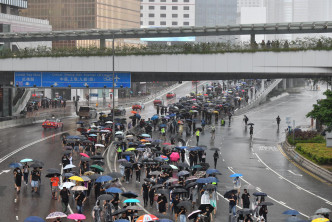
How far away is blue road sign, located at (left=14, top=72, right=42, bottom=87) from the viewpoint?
52094 mm

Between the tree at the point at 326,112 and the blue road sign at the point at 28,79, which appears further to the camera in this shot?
the blue road sign at the point at 28,79

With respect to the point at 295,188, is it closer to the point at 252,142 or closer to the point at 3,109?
the point at 252,142

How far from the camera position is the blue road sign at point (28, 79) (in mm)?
52094

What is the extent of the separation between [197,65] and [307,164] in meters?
10.6

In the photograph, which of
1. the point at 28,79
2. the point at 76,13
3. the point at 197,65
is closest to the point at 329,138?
the point at 197,65

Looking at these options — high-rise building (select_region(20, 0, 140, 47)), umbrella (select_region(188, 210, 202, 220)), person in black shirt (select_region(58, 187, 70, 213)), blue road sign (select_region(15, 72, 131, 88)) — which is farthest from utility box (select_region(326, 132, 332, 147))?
high-rise building (select_region(20, 0, 140, 47))

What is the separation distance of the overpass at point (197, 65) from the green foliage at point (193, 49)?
0.27m

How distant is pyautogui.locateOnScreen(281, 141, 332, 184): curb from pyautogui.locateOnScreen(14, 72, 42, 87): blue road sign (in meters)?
21.3

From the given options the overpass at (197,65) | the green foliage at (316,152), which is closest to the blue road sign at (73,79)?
the overpass at (197,65)

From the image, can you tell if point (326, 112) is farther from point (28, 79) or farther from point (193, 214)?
point (28, 79)

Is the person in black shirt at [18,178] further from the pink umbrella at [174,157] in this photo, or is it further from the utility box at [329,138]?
the utility box at [329,138]

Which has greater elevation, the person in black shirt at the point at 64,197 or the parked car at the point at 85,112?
the parked car at the point at 85,112

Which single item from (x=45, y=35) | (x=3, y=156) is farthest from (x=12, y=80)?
(x=3, y=156)

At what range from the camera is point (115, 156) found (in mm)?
43375
